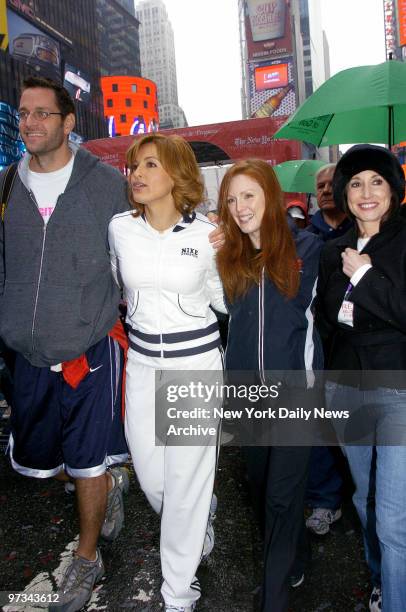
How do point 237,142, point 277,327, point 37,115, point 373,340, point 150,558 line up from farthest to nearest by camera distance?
1. point 237,142
2. point 150,558
3. point 37,115
4. point 277,327
5. point 373,340

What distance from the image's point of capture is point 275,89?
10775 centimetres

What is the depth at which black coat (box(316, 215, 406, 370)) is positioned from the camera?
7.49 feet

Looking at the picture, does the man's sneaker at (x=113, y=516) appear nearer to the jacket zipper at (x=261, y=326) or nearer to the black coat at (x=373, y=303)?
the jacket zipper at (x=261, y=326)

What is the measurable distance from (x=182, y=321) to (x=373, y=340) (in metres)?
0.97

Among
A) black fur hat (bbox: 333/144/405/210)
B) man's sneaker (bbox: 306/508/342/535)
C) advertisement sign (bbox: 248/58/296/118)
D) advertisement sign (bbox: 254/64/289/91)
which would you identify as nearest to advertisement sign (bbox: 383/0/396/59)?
advertisement sign (bbox: 248/58/296/118)

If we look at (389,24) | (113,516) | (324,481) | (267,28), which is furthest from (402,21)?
(113,516)

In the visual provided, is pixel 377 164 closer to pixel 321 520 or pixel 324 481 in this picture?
pixel 324 481

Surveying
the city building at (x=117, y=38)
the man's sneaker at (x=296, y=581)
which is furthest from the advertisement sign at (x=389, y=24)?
the man's sneaker at (x=296, y=581)

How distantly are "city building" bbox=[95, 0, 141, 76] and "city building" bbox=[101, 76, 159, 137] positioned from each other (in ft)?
118

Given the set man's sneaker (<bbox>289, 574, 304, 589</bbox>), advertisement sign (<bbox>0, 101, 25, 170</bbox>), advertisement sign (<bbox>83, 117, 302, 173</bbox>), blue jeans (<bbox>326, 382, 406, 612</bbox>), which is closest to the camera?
blue jeans (<bbox>326, 382, 406, 612</bbox>)

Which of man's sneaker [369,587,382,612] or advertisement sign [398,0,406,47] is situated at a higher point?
advertisement sign [398,0,406,47]

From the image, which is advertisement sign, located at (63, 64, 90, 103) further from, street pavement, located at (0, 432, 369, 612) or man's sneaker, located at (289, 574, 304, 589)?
man's sneaker, located at (289, 574, 304, 589)

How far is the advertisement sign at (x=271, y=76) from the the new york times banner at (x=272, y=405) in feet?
380

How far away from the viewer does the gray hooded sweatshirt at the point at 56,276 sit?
283cm
